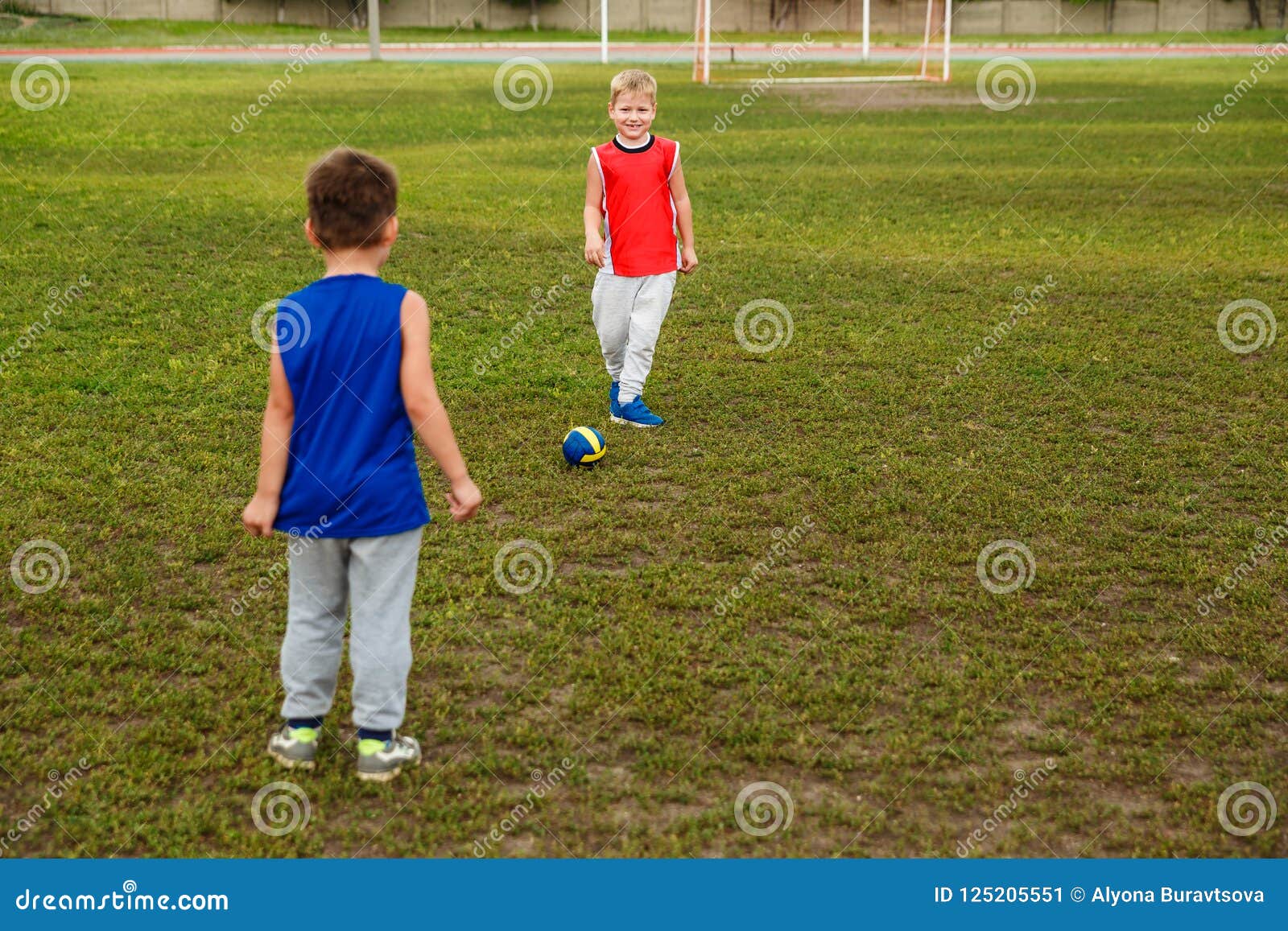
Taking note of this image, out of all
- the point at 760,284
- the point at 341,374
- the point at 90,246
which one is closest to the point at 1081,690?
the point at 341,374

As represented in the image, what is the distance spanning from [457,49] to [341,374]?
35916mm

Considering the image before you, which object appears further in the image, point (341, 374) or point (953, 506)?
point (953, 506)

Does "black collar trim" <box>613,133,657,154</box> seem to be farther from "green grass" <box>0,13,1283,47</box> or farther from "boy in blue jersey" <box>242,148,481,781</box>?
Result: "green grass" <box>0,13,1283,47</box>

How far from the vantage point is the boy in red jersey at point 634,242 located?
6.25 metres

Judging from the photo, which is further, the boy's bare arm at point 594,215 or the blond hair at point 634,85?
the boy's bare arm at point 594,215

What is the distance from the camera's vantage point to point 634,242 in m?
6.32

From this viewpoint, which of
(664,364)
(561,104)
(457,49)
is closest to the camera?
(664,364)

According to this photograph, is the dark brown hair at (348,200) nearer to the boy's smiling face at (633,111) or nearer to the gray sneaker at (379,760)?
the gray sneaker at (379,760)

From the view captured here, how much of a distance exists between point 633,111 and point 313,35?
3819 centimetres

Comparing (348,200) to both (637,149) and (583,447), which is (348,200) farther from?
(637,149)

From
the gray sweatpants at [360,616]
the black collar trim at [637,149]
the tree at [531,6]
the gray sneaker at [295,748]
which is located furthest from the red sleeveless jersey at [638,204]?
the tree at [531,6]

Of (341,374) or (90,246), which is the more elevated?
(341,374)

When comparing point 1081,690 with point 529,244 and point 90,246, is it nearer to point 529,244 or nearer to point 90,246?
point 529,244

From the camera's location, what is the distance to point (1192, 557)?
16.1 ft
